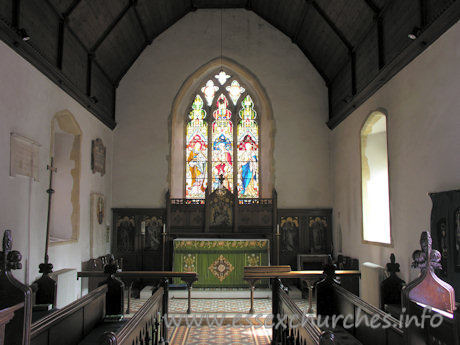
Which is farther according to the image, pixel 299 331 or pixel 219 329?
pixel 219 329

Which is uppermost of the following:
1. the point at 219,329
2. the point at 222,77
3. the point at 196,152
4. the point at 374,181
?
the point at 222,77

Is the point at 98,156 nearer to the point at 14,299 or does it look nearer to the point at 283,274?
the point at 283,274

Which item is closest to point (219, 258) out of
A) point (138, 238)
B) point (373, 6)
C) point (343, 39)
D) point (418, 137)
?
point (138, 238)

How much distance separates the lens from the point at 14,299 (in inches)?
108

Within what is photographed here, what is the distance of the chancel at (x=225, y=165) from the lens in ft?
15.9

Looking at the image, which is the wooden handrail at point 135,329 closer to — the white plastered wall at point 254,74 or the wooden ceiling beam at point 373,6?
the wooden ceiling beam at point 373,6

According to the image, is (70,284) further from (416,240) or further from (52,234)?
(416,240)

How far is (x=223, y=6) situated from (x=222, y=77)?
1642mm

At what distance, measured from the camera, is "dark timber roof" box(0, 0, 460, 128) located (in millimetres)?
A: 5629

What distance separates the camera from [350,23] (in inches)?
303

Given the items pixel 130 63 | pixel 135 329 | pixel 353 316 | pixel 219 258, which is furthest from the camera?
pixel 130 63

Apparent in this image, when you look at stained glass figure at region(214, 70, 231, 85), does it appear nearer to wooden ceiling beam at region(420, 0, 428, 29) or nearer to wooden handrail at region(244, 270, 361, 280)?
wooden ceiling beam at region(420, 0, 428, 29)

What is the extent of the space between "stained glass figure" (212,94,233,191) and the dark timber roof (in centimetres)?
228

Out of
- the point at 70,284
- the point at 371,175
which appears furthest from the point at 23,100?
the point at 371,175
